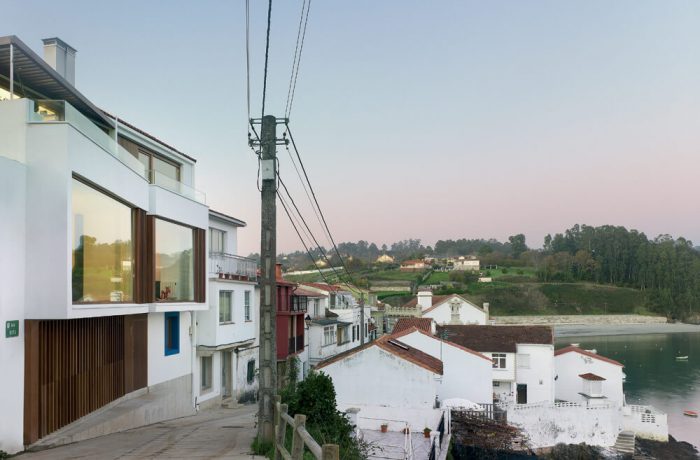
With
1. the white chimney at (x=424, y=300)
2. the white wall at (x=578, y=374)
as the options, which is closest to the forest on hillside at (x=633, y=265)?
the white chimney at (x=424, y=300)

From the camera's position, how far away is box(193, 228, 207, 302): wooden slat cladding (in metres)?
20.0

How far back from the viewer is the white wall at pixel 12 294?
988 cm

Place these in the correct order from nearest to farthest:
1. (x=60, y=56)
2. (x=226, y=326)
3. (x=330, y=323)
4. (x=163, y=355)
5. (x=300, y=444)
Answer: (x=300, y=444) < (x=60, y=56) < (x=163, y=355) < (x=226, y=326) < (x=330, y=323)

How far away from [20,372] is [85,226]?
3344 millimetres

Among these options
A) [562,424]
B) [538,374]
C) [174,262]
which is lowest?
[562,424]

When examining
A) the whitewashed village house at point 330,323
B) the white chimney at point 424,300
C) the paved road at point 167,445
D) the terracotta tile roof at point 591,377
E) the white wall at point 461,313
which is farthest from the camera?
the white chimney at point 424,300

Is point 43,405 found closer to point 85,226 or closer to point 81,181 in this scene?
point 85,226

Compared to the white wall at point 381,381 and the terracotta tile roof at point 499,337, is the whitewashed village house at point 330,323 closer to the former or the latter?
the terracotta tile roof at point 499,337

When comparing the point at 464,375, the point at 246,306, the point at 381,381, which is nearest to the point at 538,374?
the point at 464,375

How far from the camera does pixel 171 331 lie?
19984mm

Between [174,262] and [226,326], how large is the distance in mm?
5760

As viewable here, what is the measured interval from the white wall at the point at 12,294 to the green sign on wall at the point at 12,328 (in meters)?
0.06

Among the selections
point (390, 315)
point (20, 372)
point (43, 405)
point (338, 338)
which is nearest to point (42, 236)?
point (20, 372)

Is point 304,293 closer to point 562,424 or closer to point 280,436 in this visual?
point 562,424
